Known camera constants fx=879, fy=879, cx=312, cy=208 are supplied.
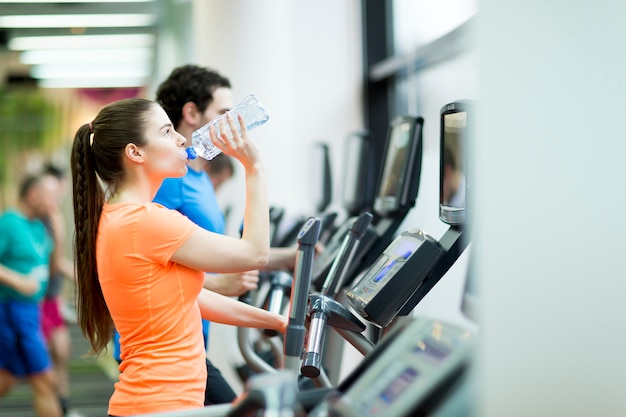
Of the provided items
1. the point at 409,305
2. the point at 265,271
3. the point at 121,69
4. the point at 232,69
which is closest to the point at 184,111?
the point at 265,271

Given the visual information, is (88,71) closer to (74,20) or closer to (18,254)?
(74,20)

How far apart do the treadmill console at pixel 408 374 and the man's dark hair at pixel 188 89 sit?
48.3 inches

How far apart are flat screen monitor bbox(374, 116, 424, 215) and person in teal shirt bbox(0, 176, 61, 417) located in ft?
9.21

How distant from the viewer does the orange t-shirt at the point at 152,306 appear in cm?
181

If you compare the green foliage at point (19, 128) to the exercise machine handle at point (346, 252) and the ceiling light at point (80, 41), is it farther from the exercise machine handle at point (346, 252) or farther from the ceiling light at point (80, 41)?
the exercise machine handle at point (346, 252)

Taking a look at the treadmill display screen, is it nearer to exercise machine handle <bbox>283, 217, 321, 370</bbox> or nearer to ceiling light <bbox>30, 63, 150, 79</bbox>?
exercise machine handle <bbox>283, 217, 321, 370</bbox>

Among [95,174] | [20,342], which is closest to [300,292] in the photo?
[95,174]

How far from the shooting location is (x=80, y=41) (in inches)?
324

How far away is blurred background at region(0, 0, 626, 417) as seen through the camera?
1.50 meters

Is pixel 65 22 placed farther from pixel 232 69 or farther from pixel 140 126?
pixel 140 126

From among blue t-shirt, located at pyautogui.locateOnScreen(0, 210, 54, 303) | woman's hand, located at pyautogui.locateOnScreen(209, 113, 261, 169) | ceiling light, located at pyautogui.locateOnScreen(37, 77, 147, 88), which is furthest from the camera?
ceiling light, located at pyautogui.locateOnScreen(37, 77, 147, 88)

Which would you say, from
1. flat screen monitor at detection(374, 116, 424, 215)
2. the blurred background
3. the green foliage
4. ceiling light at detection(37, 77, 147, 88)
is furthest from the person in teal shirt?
ceiling light at detection(37, 77, 147, 88)

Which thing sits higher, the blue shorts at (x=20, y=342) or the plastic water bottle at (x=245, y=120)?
the plastic water bottle at (x=245, y=120)

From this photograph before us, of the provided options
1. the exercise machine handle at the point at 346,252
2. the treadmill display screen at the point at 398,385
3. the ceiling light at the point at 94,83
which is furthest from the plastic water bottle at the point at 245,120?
the ceiling light at the point at 94,83
